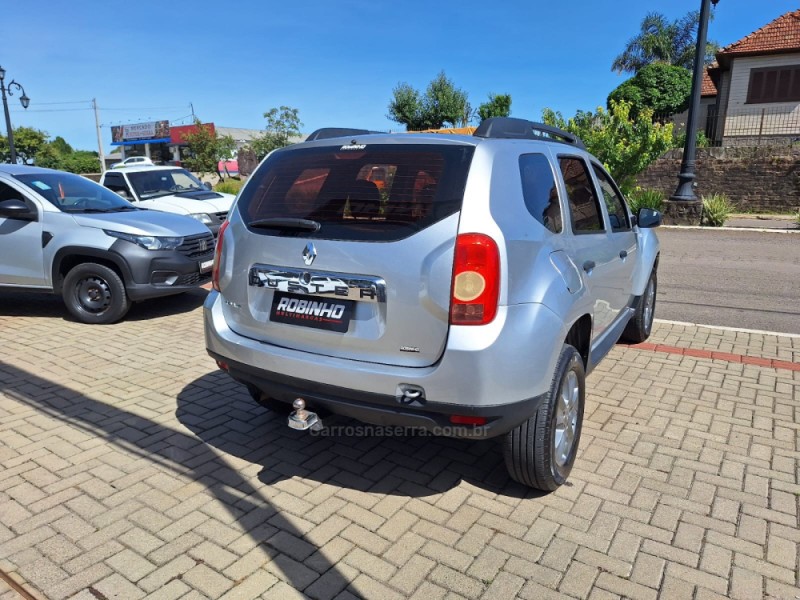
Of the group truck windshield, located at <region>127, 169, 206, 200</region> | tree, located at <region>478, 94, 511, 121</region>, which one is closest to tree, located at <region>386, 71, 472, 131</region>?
tree, located at <region>478, 94, 511, 121</region>

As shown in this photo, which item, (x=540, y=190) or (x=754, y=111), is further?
(x=754, y=111)

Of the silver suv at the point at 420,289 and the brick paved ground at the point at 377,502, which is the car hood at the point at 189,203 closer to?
the brick paved ground at the point at 377,502

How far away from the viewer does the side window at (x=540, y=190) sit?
9.59ft

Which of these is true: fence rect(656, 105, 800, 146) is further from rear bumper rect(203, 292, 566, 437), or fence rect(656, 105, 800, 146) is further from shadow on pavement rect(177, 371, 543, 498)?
rear bumper rect(203, 292, 566, 437)

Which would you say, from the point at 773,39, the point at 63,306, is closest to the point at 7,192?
the point at 63,306

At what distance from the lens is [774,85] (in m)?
25.3

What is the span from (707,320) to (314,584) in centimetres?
599

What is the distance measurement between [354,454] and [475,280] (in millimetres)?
1620

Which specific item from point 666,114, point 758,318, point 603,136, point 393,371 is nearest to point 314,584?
point 393,371

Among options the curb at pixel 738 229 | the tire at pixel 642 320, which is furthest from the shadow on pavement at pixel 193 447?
the curb at pixel 738 229

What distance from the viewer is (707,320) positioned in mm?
6852

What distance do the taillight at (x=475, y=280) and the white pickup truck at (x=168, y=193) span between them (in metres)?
7.73

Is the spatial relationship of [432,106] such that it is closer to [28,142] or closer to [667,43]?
[667,43]

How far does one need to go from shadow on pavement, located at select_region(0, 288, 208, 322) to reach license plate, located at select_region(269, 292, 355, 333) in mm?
4461
